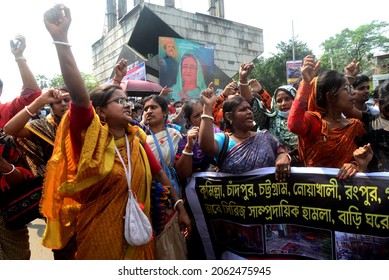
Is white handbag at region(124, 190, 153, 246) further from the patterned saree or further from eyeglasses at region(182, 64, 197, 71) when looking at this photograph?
eyeglasses at region(182, 64, 197, 71)

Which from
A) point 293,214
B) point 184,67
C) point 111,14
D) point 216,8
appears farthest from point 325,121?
point 111,14

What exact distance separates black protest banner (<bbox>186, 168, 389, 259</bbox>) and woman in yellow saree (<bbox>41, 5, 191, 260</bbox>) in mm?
532

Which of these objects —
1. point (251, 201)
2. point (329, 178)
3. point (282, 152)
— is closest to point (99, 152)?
point (251, 201)

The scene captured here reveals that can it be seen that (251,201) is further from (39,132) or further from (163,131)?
(39,132)

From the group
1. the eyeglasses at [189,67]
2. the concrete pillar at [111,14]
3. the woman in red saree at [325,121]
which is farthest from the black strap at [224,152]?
the concrete pillar at [111,14]

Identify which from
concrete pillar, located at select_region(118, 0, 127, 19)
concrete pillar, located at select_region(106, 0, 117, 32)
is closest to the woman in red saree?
concrete pillar, located at select_region(118, 0, 127, 19)

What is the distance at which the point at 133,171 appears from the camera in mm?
1930

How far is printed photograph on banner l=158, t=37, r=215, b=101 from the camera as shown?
1572cm

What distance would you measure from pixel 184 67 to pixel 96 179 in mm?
15145

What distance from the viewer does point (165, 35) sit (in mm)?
20844

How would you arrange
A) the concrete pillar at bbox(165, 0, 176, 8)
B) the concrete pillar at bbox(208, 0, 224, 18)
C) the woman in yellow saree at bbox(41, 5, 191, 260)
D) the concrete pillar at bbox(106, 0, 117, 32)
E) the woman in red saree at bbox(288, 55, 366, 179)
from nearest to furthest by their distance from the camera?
the woman in yellow saree at bbox(41, 5, 191, 260)
the woman in red saree at bbox(288, 55, 366, 179)
the concrete pillar at bbox(165, 0, 176, 8)
the concrete pillar at bbox(208, 0, 224, 18)
the concrete pillar at bbox(106, 0, 117, 32)

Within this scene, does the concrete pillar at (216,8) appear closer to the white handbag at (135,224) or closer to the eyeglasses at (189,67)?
the eyeglasses at (189,67)

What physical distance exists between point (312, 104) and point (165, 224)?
1.31 m

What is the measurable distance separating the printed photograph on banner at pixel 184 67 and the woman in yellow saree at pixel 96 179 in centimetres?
1338
